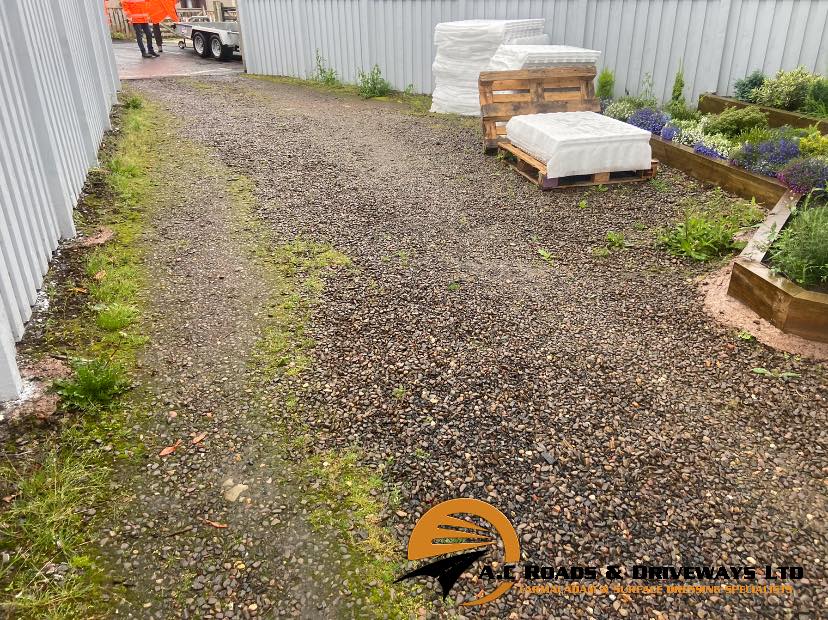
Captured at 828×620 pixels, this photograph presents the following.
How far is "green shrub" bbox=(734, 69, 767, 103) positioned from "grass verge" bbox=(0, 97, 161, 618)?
727 centimetres

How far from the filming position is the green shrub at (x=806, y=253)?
3.78 metres

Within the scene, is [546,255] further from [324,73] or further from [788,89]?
[324,73]

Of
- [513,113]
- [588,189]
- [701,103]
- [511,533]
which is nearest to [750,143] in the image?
[588,189]

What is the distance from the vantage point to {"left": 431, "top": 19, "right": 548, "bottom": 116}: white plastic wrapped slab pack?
9.11m

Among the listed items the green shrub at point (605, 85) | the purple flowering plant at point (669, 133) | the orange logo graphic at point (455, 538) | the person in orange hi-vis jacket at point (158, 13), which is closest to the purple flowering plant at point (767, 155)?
the purple flowering plant at point (669, 133)

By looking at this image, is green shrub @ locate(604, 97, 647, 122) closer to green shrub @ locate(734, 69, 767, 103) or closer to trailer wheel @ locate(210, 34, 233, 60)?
green shrub @ locate(734, 69, 767, 103)

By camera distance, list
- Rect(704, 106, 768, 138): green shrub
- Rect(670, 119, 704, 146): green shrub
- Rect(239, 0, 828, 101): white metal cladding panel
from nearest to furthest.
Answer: Rect(704, 106, 768, 138): green shrub, Rect(670, 119, 704, 146): green shrub, Rect(239, 0, 828, 101): white metal cladding panel

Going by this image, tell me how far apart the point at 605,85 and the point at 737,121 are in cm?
269

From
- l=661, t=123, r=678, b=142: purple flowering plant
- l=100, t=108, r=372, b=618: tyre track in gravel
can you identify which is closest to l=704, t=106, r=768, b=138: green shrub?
l=661, t=123, r=678, b=142: purple flowering plant

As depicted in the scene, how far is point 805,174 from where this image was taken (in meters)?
5.09

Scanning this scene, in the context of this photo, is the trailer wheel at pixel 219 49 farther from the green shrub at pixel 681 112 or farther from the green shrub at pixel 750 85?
the green shrub at pixel 750 85

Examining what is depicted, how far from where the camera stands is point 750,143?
5.87 metres

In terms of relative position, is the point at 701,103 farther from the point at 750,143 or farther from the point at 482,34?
the point at 482,34

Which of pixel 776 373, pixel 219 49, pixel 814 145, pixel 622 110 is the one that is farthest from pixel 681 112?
A: pixel 219 49
